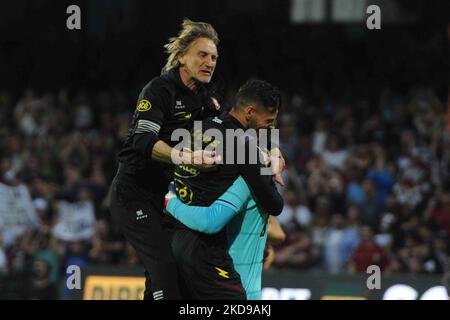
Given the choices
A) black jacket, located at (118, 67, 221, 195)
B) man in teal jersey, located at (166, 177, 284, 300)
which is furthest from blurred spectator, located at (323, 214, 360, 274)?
man in teal jersey, located at (166, 177, 284, 300)

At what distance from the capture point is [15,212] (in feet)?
47.6

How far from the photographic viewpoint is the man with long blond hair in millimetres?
6133

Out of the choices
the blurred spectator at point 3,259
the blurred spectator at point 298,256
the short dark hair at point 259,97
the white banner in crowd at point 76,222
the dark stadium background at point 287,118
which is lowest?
the blurred spectator at point 3,259

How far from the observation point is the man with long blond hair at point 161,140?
20.1ft

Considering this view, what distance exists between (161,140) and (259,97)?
2.65 ft

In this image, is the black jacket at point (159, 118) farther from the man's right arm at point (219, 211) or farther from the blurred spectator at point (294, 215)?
the blurred spectator at point (294, 215)

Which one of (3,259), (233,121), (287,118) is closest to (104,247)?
(3,259)

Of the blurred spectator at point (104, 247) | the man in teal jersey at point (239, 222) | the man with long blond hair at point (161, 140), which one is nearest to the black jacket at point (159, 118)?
the man with long blond hair at point (161, 140)

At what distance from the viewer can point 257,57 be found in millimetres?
17375

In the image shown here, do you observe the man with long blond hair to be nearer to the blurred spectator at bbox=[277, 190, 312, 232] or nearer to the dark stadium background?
the dark stadium background

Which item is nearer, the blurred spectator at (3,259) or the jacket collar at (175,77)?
the jacket collar at (175,77)

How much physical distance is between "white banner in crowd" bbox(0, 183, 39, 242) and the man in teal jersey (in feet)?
29.1

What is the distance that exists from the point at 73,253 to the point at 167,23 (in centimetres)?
568

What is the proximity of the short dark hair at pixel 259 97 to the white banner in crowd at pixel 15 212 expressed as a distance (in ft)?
30.3
